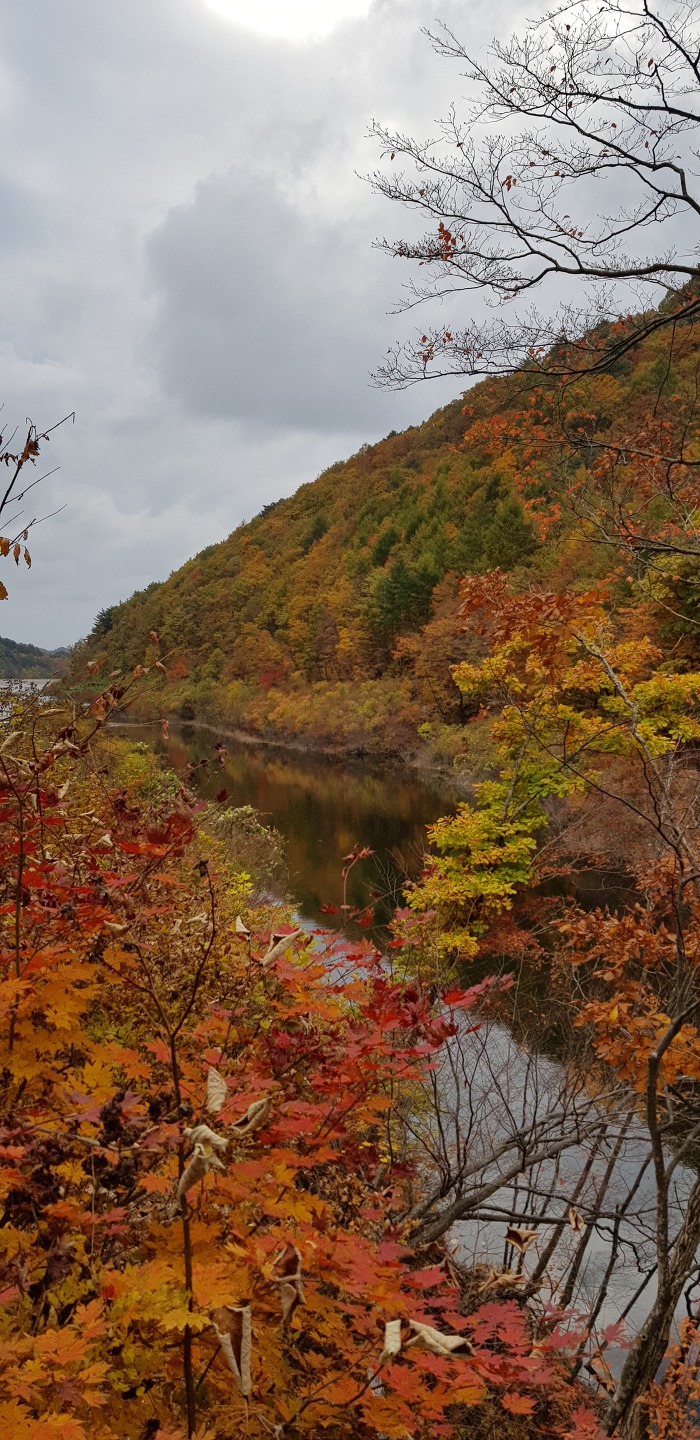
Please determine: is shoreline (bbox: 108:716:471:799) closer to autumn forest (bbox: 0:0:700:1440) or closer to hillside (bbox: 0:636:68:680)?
hillside (bbox: 0:636:68:680)

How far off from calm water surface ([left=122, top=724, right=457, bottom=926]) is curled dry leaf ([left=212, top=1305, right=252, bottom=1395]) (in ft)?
25.7

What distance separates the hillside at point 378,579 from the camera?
75.9ft

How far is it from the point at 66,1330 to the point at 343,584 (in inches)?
1946

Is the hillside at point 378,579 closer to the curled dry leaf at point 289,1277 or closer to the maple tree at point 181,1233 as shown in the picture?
Answer: the maple tree at point 181,1233

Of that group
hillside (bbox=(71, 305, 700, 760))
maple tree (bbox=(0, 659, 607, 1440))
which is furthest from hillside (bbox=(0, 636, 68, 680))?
maple tree (bbox=(0, 659, 607, 1440))

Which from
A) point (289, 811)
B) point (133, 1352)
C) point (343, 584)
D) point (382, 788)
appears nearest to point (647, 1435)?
point (133, 1352)

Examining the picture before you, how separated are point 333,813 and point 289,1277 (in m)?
22.3

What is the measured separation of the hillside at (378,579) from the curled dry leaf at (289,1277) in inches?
148

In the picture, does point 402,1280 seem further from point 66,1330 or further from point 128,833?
point 128,833

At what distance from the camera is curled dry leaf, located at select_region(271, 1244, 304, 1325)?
143cm

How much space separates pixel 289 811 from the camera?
2398cm

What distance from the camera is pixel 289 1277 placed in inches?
56.2

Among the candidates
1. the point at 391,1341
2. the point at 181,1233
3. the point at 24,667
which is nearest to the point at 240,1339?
the point at 391,1341

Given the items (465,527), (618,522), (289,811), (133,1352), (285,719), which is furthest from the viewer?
(285,719)
